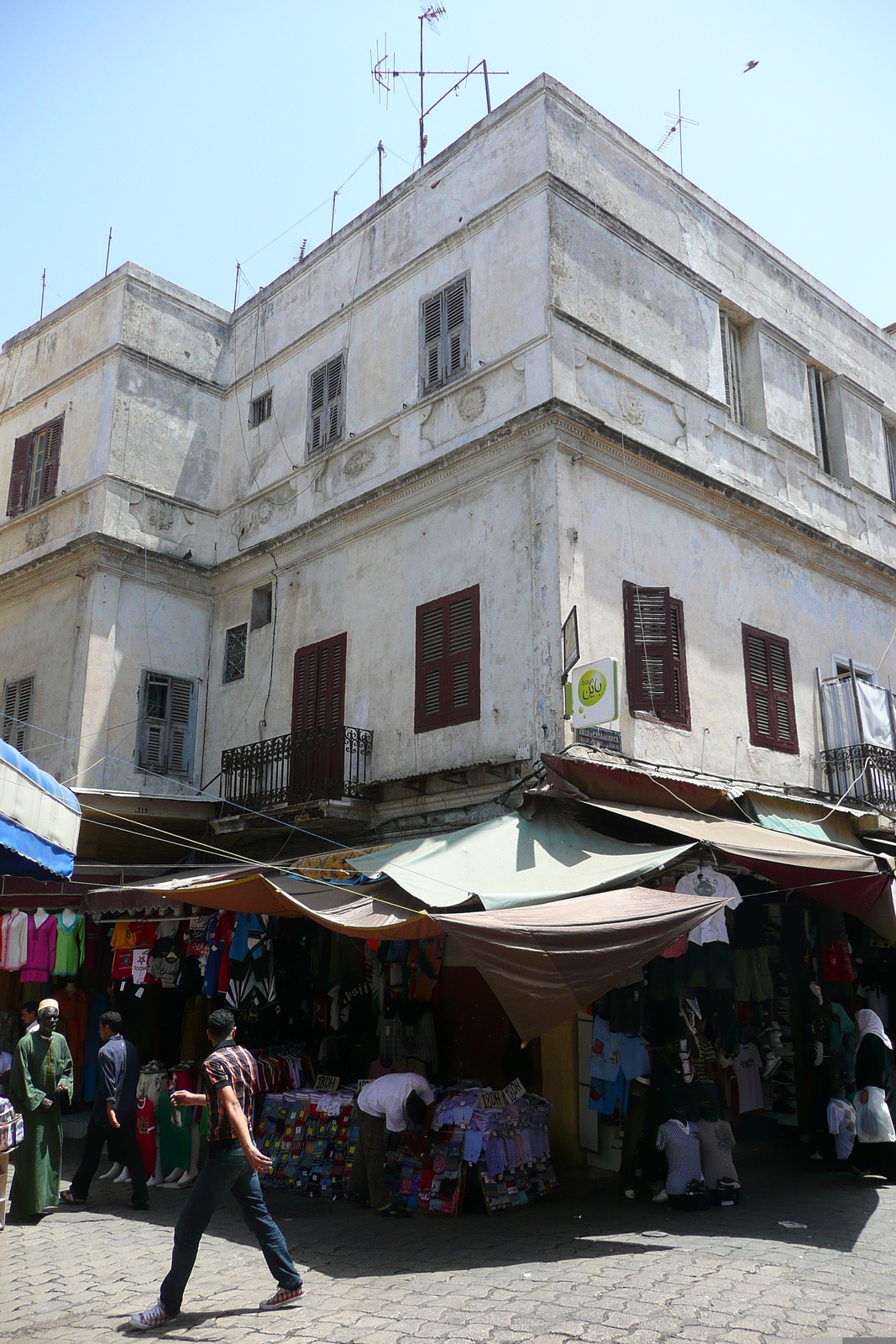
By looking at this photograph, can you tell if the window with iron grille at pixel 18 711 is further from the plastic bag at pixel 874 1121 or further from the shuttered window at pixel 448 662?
the plastic bag at pixel 874 1121

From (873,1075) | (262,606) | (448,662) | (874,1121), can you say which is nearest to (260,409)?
(262,606)

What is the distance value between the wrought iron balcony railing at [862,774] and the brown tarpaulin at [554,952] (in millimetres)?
7210

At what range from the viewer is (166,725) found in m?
15.4

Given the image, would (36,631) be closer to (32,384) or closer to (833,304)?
(32,384)

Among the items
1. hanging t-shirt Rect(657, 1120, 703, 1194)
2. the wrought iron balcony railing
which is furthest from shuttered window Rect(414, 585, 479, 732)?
the wrought iron balcony railing

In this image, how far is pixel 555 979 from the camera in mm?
7258

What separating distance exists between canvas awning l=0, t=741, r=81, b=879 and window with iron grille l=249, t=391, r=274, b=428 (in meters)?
11.1

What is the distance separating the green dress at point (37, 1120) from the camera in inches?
332

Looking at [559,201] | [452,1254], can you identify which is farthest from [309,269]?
[452,1254]

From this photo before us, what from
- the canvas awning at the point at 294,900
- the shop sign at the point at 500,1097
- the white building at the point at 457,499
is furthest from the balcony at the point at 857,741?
the canvas awning at the point at 294,900

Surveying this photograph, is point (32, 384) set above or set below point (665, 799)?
above

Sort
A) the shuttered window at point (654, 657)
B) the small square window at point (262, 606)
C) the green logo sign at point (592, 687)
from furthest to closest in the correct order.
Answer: the small square window at point (262, 606), the shuttered window at point (654, 657), the green logo sign at point (592, 687)

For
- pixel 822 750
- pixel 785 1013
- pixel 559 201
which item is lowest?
pixel 785 1013

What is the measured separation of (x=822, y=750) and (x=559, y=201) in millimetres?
7992
